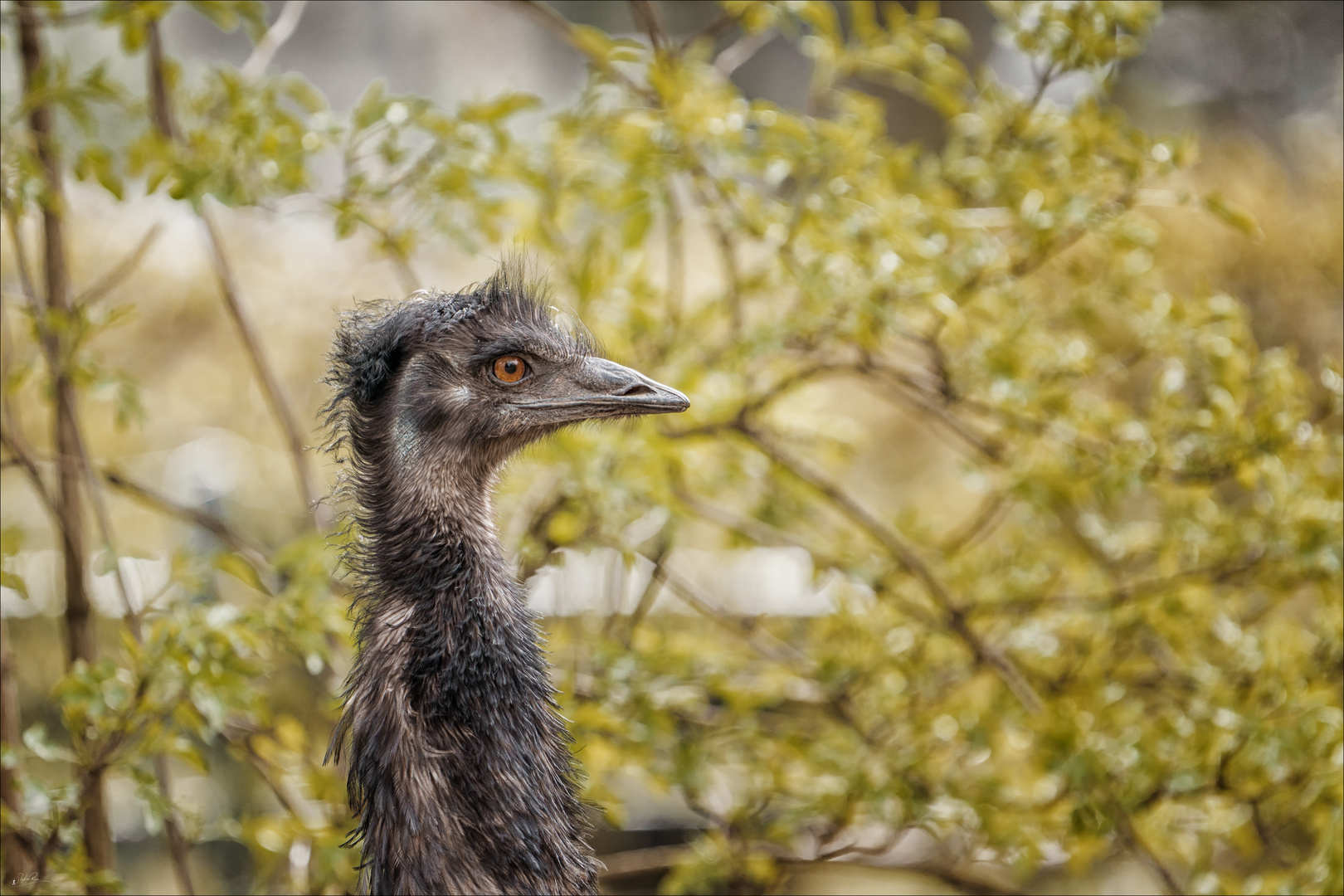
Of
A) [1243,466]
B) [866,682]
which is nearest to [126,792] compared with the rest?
[866,682]

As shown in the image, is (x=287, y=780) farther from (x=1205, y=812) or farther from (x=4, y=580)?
(x=1205, y=812)

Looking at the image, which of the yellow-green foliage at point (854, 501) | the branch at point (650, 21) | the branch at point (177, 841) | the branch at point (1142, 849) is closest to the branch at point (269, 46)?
the yellow-green foliage at point (854, 501)

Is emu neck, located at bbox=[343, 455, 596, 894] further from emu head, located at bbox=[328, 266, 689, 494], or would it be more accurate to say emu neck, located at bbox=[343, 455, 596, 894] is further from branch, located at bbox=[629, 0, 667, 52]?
branch, located at bbox=[629, 0, 667, 52]

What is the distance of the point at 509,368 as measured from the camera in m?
1.70

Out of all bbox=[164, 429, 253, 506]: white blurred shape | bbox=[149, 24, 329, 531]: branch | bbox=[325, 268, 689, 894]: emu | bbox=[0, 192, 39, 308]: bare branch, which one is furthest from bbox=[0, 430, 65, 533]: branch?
bbox=[164, 429, 253, 506]: white blurred shape

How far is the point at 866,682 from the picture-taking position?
2.92 m

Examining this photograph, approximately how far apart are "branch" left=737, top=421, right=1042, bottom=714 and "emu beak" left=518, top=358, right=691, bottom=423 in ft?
3.10

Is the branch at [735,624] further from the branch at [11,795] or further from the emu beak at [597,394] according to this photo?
the branch at [11,795]

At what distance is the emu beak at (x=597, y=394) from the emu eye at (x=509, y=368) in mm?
39

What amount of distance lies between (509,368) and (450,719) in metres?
0.49

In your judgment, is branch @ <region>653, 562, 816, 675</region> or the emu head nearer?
the emu head

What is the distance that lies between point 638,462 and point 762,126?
71cm

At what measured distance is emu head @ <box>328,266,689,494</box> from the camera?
162 centimetres

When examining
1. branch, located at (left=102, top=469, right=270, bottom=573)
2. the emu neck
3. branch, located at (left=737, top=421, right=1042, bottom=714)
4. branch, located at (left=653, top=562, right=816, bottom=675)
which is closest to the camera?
the emu neck
